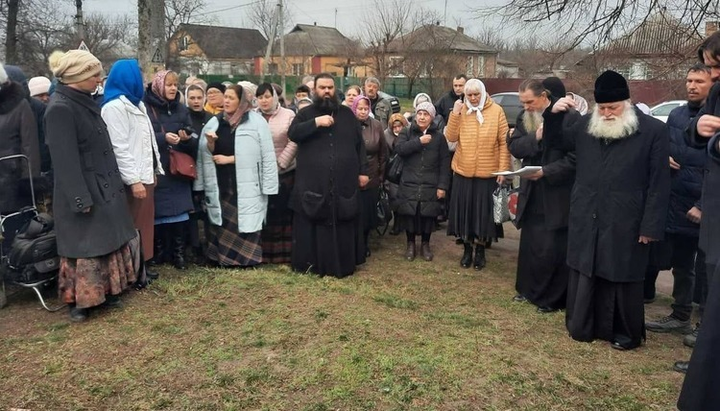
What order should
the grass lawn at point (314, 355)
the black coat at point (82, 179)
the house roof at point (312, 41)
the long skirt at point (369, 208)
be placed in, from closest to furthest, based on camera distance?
the grass lawn at point (314, 355) → the black coat at point (82, 179) → the long skirt at point (369, 208) → the house roof at point (312, 41)

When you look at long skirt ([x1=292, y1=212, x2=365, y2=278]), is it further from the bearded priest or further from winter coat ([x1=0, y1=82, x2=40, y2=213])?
winter coat ([x1=0, y1=82, x2=40, y2=213])

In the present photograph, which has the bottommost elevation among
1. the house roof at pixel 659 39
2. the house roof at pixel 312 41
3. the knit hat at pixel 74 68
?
the knit hat at pixel 74 68

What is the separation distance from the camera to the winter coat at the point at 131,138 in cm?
466

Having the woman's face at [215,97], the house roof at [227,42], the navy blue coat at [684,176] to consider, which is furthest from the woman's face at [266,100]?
the house roof at [227,42]

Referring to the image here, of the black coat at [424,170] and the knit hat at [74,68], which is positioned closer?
the knit hat at [74,68]

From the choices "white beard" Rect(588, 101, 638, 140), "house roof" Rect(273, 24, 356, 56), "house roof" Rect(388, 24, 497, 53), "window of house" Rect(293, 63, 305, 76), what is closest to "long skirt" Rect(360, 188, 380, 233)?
"white beard" Rect(588, 101, 638, 140)

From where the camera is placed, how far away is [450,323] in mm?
4562

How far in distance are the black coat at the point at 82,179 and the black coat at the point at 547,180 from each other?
3251 mm

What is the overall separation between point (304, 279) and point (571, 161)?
101 inches

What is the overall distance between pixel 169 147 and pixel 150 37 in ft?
14.7

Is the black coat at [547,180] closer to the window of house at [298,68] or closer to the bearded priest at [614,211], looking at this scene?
the bearded priest at [614,211]

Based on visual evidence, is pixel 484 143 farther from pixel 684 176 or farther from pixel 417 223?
pixel 684 176

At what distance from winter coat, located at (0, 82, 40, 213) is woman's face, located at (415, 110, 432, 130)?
3.47 m

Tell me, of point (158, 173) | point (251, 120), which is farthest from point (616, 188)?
point (158, 173)
